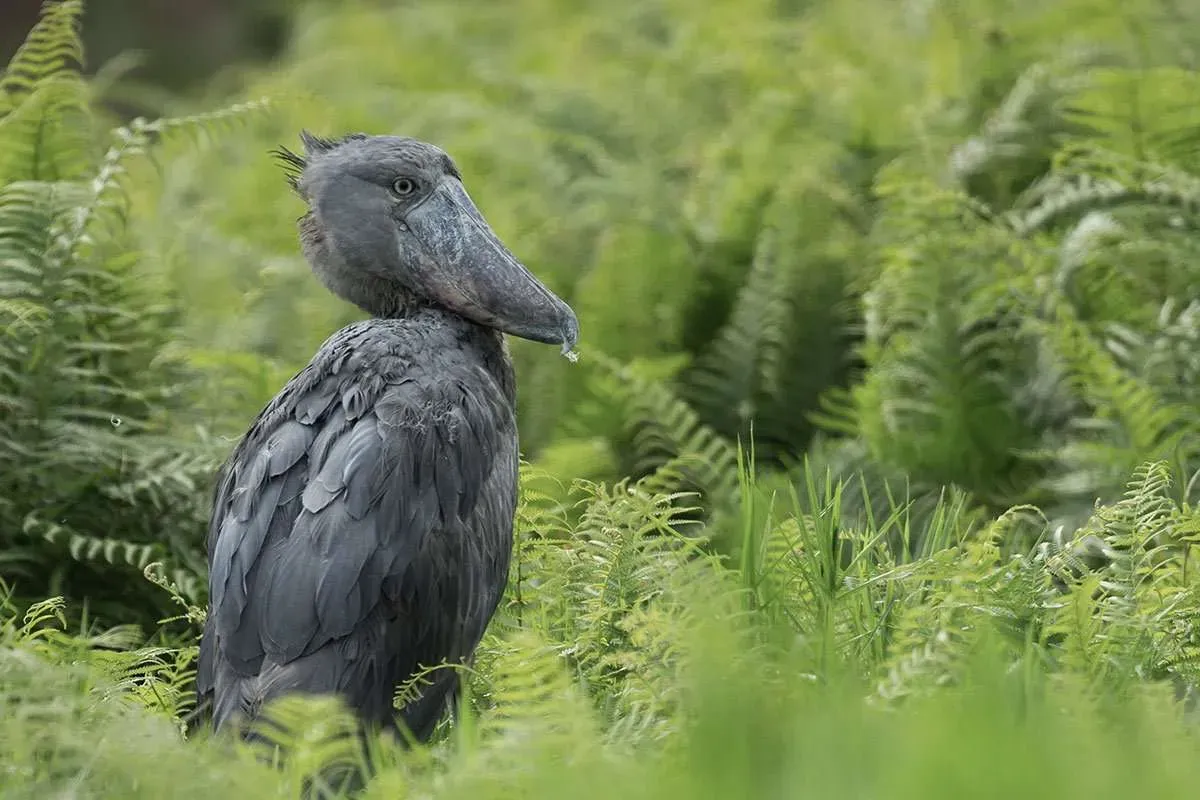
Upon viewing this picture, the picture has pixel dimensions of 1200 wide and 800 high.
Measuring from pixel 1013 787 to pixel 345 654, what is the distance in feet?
5.20

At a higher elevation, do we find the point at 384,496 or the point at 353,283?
the point at 353,283

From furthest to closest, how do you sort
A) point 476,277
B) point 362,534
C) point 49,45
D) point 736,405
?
point 736,405, point 49,45, point 476,277, point 362,534

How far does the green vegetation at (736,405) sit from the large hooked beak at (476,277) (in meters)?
0.47

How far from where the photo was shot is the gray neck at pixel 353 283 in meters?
4.76

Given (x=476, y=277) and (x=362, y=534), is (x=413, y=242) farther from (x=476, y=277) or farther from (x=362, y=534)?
(x=362, y=534)

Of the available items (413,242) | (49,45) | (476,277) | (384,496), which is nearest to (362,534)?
(384,496)

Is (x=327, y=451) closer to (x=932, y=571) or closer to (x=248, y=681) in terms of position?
(x=248, y=681)

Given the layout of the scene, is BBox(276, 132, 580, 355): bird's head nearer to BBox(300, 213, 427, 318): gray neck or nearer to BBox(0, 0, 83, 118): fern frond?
BBox(300, 213, 427, 318): gray neck

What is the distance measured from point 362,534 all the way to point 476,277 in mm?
983

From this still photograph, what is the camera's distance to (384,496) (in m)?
3.92

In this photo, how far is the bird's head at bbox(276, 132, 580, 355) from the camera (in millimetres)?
4562

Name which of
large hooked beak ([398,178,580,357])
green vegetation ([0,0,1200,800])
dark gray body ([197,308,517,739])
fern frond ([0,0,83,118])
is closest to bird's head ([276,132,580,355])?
large hooked beak ([398,178,580,357])

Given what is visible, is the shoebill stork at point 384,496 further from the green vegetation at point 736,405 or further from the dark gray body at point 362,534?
the green vegetation at point 736,405

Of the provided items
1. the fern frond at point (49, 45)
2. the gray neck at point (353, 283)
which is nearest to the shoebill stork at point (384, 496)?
the gray neck at point (353, 283)
